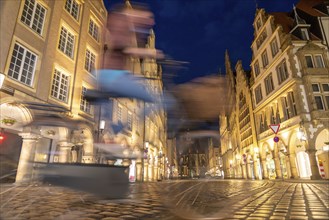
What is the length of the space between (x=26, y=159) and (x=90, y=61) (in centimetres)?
936

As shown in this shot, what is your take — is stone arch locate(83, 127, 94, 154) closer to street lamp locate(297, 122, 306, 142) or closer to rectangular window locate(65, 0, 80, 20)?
rectangular window locate(65, 0, 80, 20)

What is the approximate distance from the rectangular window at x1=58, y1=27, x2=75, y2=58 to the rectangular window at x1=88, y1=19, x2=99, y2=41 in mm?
2554

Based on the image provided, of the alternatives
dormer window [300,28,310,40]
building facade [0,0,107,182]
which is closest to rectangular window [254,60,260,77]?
dormer window [300,28,310,40]

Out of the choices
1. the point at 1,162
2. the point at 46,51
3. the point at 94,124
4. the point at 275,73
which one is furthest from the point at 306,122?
the point at 1,162

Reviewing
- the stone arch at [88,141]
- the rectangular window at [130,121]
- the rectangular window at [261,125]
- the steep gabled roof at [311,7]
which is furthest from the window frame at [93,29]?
the steep gabled roof at [311,7]

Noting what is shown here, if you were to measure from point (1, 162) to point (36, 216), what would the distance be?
1341 centimetres

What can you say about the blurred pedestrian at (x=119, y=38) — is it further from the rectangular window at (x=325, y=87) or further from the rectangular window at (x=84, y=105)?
the rectangular window at (x=325, y=87)

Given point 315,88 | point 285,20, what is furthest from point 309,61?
point 285,20

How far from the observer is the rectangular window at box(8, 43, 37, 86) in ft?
37.2

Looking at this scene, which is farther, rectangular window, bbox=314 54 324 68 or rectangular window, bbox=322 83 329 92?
rectangular window, bbox=314 54 324 68

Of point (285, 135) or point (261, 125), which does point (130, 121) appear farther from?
point (261, 125)

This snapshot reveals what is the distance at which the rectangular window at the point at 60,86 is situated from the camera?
46.4 ft

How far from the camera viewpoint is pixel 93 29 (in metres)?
19.1

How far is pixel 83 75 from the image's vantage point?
16766 millimetres
